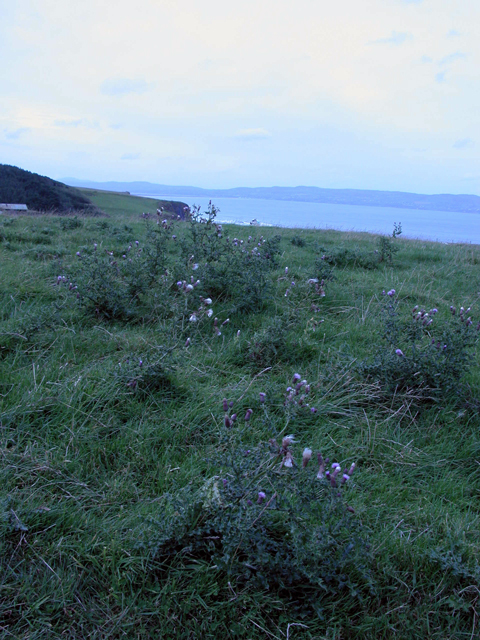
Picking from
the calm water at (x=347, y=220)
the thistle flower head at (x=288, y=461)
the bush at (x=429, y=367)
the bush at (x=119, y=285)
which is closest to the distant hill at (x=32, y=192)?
the calm water at (x=347, y=220)

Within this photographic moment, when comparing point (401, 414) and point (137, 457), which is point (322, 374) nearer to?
point (401, 414)

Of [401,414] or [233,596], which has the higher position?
[401,414]

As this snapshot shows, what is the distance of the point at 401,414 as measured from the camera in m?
3.02

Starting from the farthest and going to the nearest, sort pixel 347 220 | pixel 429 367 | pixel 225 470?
pixel 347 220 < pixel 429 367 < pixel 225 470

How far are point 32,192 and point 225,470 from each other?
83.1ft

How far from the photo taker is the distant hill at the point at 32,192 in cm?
2233

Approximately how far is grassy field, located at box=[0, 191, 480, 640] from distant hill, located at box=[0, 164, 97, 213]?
1981 centimetres

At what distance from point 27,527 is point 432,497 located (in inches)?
81.0

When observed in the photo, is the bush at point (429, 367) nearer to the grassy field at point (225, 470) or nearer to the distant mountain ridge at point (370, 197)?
the grassy field at point (225, 470)

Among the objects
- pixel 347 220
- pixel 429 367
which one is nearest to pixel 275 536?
pixel 429 367

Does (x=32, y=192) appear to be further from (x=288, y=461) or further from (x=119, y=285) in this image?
(x=288, y=461)

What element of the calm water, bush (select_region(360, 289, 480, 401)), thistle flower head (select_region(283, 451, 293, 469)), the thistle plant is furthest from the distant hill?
thistle flower head (select_region(283, 451, 293, 469))

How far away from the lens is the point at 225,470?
91.1 inches

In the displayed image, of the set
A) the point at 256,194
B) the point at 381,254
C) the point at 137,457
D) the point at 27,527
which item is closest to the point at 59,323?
the point at 137,457
